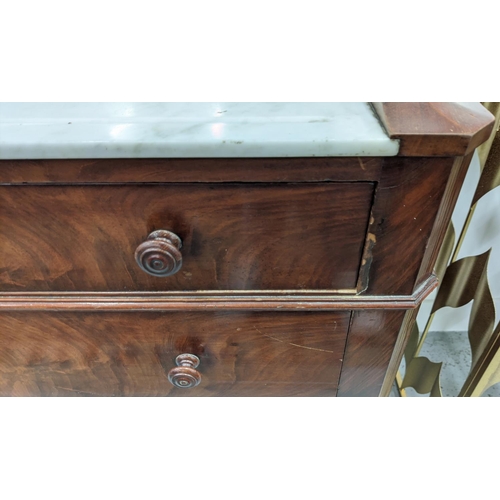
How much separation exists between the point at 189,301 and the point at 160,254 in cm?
9

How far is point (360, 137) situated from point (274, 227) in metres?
0.12

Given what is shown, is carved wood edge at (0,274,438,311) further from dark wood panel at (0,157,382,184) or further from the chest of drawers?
dark wood panel at (0,157,382,184)

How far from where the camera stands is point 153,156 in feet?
1.22

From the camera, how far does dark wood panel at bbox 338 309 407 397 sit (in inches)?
20.3

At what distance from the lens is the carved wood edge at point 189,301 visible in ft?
1.57

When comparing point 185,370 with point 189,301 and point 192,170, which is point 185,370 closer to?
point 189,301

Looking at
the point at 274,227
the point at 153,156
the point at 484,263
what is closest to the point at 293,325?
the point at 274,227

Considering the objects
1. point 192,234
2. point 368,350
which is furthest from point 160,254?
point 368,350

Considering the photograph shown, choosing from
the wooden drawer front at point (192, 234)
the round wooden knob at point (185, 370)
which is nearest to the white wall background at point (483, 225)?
the wooden drawer front at point (192, 234)

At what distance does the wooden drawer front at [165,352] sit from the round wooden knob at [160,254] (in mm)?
103

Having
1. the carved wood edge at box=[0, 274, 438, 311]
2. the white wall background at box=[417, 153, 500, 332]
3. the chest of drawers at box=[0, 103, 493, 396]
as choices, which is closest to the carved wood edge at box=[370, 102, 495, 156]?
the chest of drawers at box=[0, 103, 493, 396]

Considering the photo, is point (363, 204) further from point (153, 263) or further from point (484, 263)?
point (484, 263)

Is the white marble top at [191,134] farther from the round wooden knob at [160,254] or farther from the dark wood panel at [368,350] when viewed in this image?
the dark wood panel at [368,350]

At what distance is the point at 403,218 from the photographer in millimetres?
426
